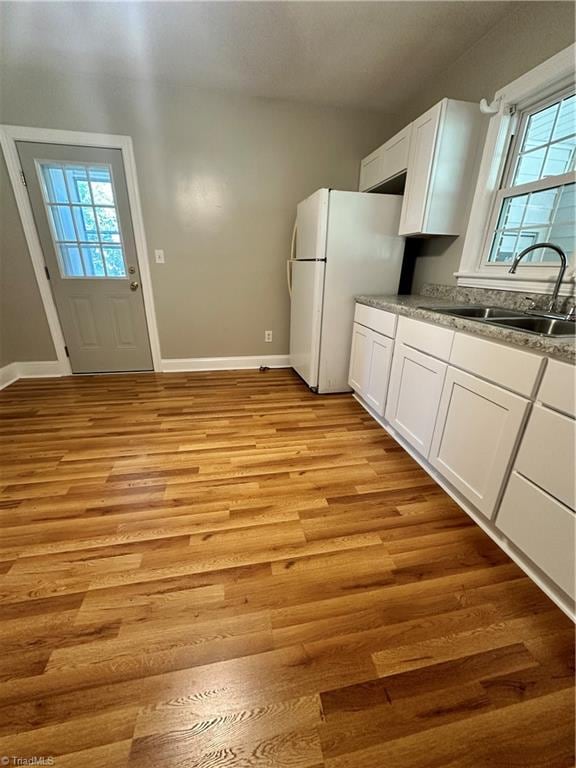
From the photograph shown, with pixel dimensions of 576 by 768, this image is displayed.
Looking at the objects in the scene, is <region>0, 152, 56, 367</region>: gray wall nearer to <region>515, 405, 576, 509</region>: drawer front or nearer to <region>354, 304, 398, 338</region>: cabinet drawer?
<region>354, 304, 398, 338</region>: cabinet drawer

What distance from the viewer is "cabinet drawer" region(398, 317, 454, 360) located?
59.9 inches

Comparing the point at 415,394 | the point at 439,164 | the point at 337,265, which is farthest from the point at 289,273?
the point at 415,394

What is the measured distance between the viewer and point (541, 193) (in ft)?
5.67

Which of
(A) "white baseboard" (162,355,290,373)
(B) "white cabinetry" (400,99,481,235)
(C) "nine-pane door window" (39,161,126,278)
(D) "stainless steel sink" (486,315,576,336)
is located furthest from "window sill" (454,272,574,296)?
(C) "nine-pane door window" (39,161,126,278)

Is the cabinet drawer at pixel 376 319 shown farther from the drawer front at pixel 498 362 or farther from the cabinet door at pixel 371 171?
the cabinet door at pixel 371 171

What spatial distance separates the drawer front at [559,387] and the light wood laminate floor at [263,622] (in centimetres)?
72

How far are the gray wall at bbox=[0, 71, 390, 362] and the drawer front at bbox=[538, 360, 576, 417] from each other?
2.58 metres

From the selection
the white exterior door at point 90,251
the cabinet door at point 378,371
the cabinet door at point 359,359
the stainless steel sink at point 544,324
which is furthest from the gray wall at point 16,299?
the stainless steel sink at point 544,324

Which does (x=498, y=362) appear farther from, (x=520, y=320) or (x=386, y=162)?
(x=386, y=162)

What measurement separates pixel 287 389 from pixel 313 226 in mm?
1434

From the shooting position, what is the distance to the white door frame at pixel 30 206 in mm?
2428

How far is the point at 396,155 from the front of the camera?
2299 millimetres

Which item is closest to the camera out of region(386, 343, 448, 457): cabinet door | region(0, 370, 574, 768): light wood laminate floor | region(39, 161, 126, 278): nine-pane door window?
region(0, 370, 574, 768): light wood laminate floor

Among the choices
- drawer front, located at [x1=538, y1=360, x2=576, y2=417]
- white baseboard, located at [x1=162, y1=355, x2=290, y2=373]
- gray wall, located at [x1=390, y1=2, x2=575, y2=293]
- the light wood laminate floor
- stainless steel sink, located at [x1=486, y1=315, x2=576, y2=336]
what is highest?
gray wall, located at [x1=390, y1=2, x2=575, y2=293]
